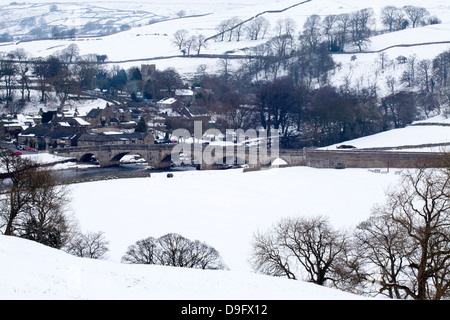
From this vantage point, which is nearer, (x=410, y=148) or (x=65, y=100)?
(x=410, y=148)

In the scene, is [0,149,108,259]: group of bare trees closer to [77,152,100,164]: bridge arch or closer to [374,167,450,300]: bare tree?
[374,167,450,300]: bare tree

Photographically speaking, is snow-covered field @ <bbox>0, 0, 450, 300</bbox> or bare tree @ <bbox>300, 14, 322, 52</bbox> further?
bare tree @ <bbox>300, 14, 322, 52</bbox>

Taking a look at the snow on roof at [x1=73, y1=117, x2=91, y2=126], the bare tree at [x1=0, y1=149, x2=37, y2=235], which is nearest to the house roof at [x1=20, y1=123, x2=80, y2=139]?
the snow on roof at [x1=73, y1=117, x2=91, y2=126]

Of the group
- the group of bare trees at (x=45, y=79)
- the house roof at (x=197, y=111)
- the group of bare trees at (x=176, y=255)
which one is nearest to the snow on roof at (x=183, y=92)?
the house roof at (x=197, y=111)

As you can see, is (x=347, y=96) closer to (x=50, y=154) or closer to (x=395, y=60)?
(x=395, y=60)

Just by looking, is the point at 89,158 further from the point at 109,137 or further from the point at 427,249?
the point at 427,249

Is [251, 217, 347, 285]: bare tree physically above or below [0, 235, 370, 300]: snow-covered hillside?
below

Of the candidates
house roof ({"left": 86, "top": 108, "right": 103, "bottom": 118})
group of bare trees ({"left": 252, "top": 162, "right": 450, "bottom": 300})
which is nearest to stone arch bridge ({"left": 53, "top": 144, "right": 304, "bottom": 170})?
house roof ({"left": 86, "top": 108, "right": 103, "bottom": 118})

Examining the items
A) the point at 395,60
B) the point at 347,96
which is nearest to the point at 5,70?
the point at 347,96

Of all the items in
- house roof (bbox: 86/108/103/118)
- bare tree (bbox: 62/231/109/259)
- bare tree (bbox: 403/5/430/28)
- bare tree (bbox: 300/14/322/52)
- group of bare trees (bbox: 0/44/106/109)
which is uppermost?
bare tree (bbox: 403/5/430/28)

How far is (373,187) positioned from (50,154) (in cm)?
2907

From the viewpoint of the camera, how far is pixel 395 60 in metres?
82.0

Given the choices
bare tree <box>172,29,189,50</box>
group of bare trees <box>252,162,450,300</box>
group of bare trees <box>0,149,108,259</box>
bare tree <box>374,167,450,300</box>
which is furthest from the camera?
bare tree <box>172,29,189,50</box>

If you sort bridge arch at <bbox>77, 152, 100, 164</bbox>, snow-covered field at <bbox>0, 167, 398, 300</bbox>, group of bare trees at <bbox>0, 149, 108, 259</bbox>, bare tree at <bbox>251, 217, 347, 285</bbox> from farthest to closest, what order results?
bridge arch at <bbox>77, 152, 100, 164</bbox>, group of bare trees at <bbox>0, 149, 108, 259</bbox>, bare tree at <bbox>251, 217, 347, 285</bbox>, snow-covered field at <bbox>0, 167, 398, 300</bbox>
